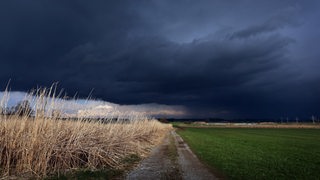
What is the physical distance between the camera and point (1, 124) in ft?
38.3

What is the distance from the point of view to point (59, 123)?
13055 millimetres

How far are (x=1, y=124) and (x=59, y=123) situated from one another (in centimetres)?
221

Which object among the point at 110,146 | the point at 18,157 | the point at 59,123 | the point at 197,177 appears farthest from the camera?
the point at 110,146

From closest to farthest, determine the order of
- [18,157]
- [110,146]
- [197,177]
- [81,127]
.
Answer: [18,157]
[197,177]
[81,127]
[110,146]

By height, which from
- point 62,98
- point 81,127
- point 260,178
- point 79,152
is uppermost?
point 62,98

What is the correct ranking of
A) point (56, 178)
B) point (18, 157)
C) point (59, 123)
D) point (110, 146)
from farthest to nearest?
point (110, 146), point (59, 123), point (18, 157), point (56, 178)

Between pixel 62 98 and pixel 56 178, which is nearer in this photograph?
pixel 56 178

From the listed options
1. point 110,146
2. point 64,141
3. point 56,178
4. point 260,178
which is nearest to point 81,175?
point 56,178

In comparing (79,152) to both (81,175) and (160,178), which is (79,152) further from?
(160,178)

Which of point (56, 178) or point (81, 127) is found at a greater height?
point (81, 127)

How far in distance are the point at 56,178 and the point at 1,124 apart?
3129 mm

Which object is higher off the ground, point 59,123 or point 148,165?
point 59,123

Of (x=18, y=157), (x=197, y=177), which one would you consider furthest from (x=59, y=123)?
(x=197, y=177)

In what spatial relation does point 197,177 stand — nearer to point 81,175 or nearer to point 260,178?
point 260,178
